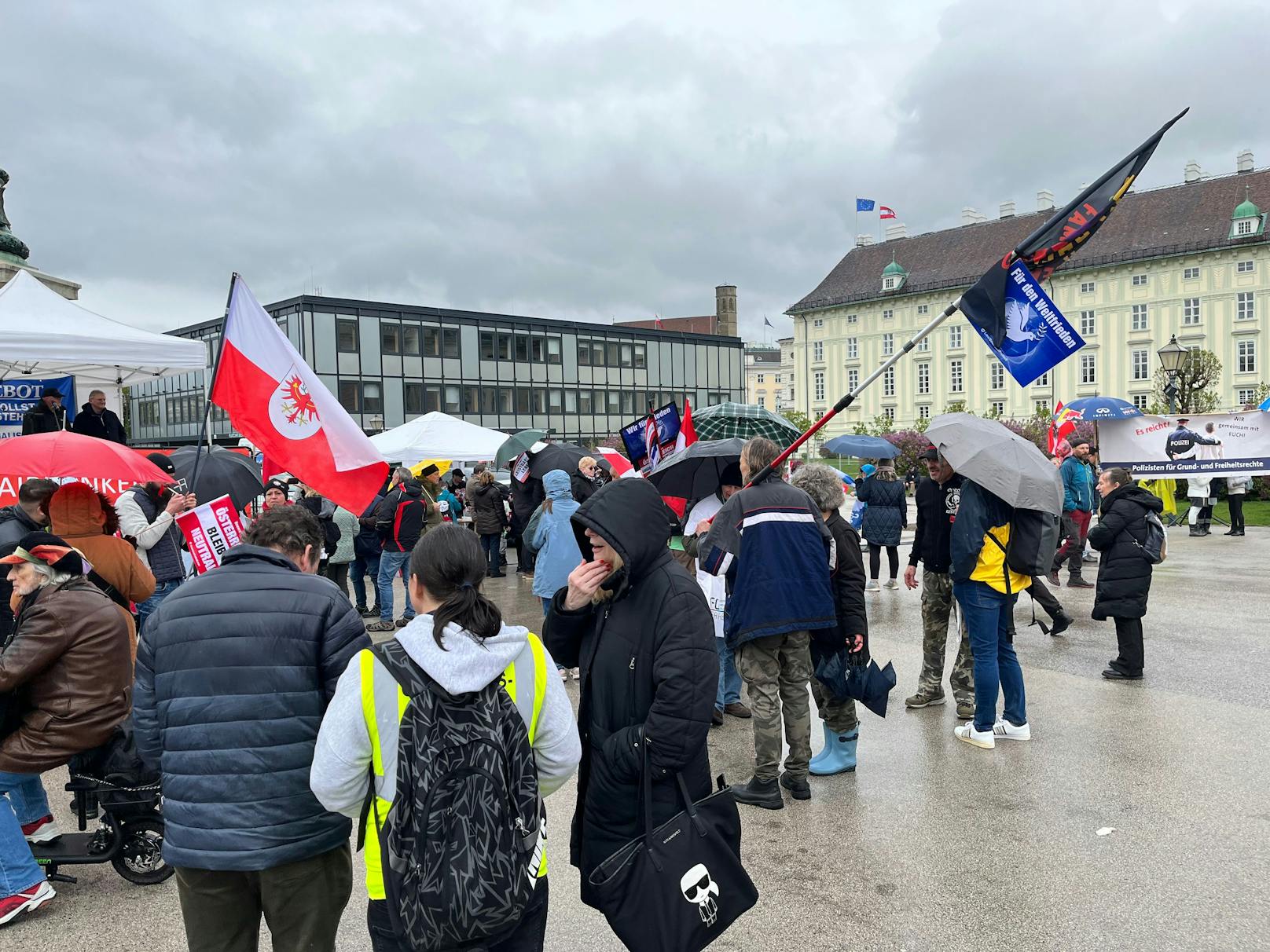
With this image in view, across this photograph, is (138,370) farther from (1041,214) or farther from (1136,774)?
(1041,214)

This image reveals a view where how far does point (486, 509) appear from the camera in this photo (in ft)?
45.8

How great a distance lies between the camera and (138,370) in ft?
33.6

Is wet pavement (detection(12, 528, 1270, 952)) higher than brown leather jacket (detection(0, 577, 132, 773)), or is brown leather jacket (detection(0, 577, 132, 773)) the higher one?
brown leather jacket (detection(0, 577, 132, 773))

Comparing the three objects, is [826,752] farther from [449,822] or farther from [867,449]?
[867,449]

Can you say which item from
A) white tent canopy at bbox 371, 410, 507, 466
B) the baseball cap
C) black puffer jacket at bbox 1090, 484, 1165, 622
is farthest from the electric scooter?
white tent canopy at bbox 371, 410, 507, 466

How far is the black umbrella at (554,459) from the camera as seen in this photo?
1162 cm

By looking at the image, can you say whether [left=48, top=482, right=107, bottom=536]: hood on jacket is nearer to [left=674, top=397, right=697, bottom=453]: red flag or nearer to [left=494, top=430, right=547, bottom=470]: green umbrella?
[left=674, top=397, right=697, bottom=453]: red flag

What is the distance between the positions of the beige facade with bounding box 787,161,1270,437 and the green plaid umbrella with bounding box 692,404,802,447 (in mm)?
59986

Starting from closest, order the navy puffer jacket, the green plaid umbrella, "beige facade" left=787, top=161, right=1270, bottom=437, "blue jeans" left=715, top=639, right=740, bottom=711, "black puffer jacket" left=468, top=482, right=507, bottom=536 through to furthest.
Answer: the navy puffer jacket, "blue jeans" left=715, top=639, right=740, bottom=711, the green plaid umbrella, "black puffer jacket" left=468, top=482, right=507, bottom=536, "beige facade" left=787, top=161, right=1270, bottom=437

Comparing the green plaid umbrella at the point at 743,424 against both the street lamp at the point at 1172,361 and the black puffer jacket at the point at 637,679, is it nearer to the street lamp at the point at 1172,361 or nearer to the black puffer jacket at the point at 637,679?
the black puffer jacket at the point at 637,679

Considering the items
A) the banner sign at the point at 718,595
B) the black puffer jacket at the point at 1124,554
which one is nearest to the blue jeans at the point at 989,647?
the banner sign at the point at 718,595

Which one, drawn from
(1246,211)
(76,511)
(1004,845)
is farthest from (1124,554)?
(1246,211)

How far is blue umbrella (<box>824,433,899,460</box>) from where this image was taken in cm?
1338

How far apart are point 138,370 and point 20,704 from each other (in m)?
7.48
